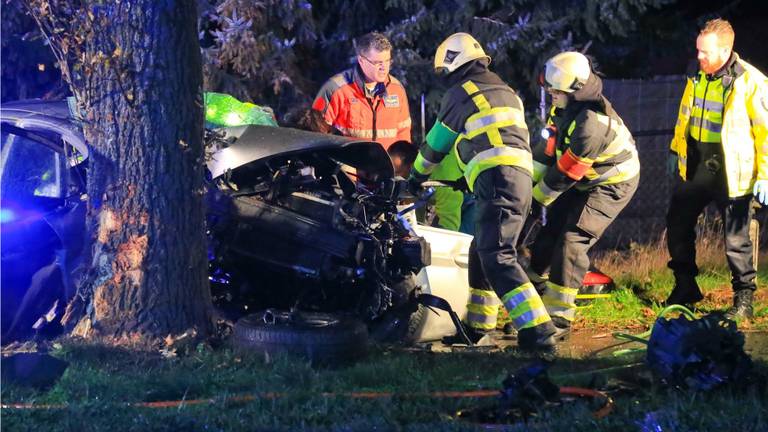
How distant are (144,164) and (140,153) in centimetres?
7

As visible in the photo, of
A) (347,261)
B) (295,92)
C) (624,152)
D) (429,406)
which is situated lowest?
(429,406)

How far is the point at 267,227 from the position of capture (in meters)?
6.40

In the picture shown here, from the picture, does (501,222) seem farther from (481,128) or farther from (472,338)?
(472,338)

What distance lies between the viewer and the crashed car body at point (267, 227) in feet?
20.8

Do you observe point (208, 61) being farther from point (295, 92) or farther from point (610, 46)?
point (610, 46)

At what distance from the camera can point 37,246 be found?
6.46 meters

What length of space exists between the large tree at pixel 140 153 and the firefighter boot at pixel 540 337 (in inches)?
78.4

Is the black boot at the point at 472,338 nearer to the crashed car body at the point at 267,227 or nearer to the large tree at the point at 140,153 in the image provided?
the crashed car body at the point at 267,227

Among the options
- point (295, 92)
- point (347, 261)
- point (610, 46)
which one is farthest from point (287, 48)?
point (347, 261)

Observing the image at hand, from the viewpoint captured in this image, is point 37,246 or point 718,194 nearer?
point 37,246

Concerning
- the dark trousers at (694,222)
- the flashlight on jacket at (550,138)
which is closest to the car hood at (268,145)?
the flashlight on jacket at (550,138)

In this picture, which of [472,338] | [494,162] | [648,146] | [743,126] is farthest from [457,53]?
[648,146]

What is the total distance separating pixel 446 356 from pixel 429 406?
4.45 ft

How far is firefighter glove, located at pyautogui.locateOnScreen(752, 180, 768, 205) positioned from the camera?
764cm
